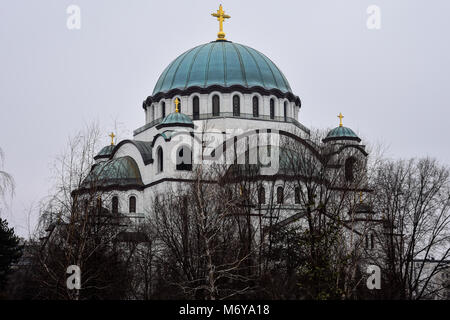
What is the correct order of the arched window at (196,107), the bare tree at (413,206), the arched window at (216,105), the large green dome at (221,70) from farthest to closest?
the large green dome at (221,70), the arched window at (196,107), the arched window at (216,105), the bare tree at (413,206)

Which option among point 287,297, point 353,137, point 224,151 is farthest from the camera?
point 353,137

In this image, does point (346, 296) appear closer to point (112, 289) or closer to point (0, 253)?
point (112, 289)

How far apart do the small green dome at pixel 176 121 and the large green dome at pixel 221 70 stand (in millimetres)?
4884

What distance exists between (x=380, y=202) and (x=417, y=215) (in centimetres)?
172

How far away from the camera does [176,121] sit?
49.2m

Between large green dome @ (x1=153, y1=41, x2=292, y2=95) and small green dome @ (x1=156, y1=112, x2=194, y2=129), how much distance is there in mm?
4884

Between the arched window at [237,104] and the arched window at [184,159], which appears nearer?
the arched window at [184,159]

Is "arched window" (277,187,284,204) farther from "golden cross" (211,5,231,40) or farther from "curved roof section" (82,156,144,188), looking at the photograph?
"golden cross" (211,5,231,40)

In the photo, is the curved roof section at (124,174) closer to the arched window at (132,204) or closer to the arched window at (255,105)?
the arched window at (132,204)

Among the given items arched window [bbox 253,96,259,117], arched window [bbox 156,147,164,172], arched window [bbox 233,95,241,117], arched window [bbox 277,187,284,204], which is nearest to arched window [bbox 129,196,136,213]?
arched window [bbox 156,147,164,172]

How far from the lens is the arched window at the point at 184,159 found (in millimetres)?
47938

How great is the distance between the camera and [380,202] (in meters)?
40.5

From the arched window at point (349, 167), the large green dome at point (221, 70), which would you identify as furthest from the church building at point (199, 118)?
the arched window at point (349, 167)
